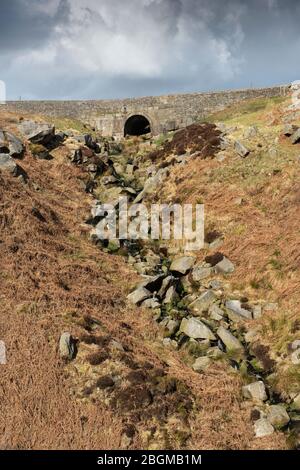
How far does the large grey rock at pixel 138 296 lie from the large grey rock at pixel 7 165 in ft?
40.7

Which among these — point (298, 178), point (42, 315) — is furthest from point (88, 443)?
point (298, 178)

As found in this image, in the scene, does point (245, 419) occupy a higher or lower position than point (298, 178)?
lower

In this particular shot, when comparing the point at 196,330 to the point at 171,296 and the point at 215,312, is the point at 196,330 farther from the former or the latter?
the point at 171,296

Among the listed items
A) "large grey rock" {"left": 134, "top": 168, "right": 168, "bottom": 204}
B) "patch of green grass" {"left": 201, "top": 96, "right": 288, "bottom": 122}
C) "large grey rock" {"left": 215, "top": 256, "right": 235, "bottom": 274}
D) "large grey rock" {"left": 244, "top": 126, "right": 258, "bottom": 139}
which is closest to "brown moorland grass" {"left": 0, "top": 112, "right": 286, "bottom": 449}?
"large grey rock" {"left": 215, "top": 256, "right": 235, "bottom": 274}

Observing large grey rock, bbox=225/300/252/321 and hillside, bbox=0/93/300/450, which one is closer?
hillside, bbox=0/93/300/450

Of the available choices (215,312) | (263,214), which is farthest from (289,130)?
(215,312)

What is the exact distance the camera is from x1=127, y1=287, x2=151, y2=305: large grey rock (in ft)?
55.5

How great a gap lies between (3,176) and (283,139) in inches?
709

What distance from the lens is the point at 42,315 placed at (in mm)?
13867

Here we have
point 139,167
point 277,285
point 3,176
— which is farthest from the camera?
point 139,167

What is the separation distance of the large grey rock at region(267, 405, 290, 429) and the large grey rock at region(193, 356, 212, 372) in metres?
2.55

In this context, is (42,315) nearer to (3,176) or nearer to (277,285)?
(277,285)

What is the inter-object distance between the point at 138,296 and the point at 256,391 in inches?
261

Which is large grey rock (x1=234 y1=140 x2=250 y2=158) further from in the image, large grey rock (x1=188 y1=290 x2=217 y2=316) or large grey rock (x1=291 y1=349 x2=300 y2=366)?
large grey rock (x1=291 y1=349 x2=300 y2=366)
